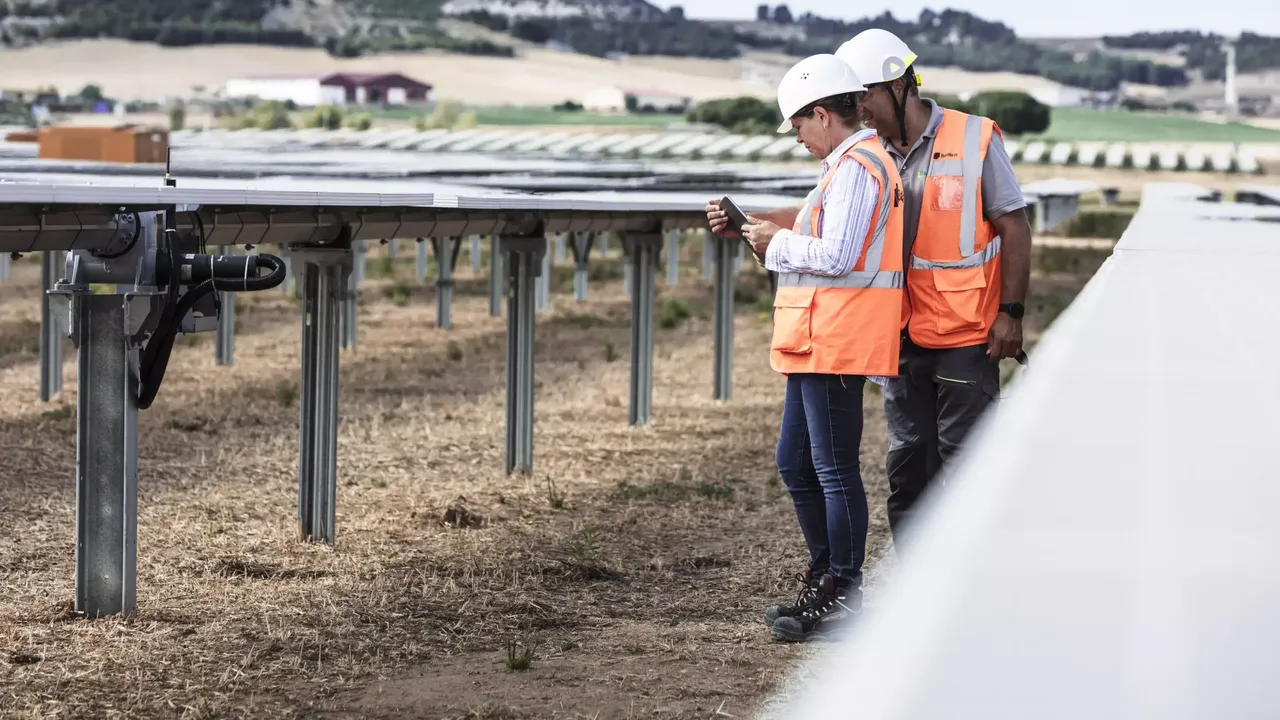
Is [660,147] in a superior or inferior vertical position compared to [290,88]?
inferior

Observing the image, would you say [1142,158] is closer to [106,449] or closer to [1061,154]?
[1061,154]

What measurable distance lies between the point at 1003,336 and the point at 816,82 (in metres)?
1.03

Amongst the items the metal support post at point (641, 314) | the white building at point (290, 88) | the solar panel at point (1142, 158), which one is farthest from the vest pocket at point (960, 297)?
the white building at point (290, 88)

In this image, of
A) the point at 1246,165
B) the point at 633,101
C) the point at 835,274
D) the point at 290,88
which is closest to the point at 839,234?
the point at 835,274

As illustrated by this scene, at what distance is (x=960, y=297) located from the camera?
5.15 metres

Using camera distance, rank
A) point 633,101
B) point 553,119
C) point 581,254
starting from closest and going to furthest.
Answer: point 581,254, point 553,119, point 633,101

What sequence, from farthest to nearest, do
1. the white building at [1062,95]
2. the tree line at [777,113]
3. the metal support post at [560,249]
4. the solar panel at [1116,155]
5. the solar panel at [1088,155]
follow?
the white building at [1062,95] → the metal support post at [560,249] → the tree line at [777,113] → the solar panel at [1116,155] → the solar panel at [1088,155]

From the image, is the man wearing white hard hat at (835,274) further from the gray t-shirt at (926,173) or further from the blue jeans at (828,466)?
the gray t-shirt at (926,173)

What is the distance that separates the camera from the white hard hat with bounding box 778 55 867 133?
16.0 feet

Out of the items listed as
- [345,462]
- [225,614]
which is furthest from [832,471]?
[345,462]

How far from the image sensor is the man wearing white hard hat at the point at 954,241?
5137mm

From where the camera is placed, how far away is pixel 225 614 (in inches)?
253

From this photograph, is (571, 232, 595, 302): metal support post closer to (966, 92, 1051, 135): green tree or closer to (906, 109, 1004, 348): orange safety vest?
(906, 109, 1004, 348): orange safety vest

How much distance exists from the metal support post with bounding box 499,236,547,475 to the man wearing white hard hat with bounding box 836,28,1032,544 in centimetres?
506
